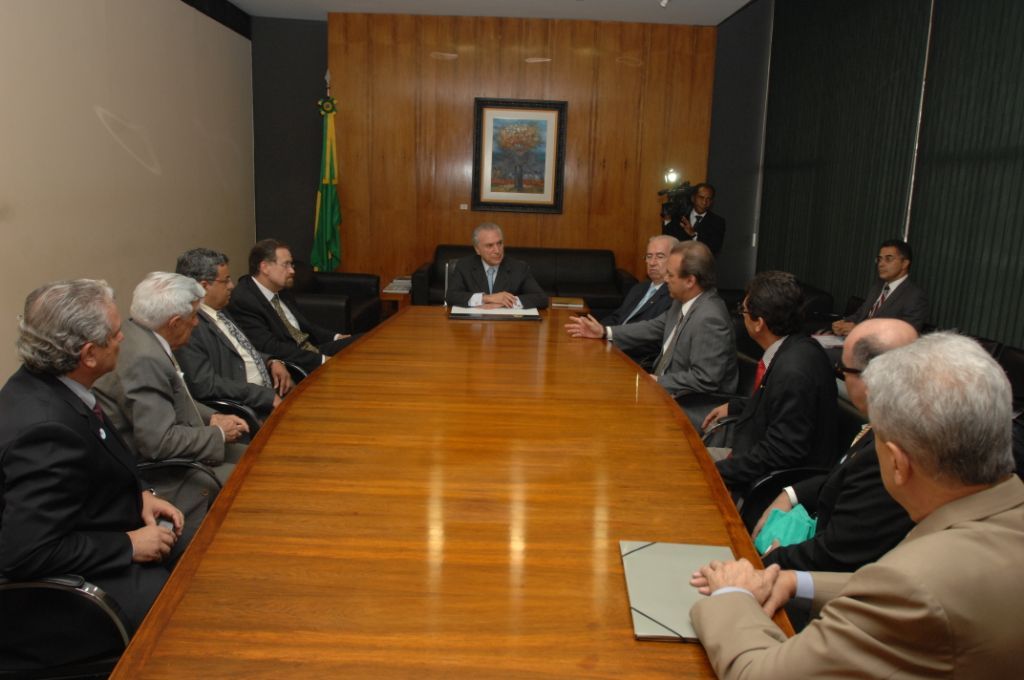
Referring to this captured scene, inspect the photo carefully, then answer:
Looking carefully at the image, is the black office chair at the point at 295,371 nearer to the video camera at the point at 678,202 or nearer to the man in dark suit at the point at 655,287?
the man in dark suit at the point at 655,287

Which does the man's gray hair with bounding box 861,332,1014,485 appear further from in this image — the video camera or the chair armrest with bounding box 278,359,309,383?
the video camera

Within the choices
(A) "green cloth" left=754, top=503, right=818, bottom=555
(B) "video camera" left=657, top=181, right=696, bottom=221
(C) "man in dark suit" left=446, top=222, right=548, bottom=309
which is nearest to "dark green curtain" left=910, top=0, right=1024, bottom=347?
(B) "video camera" left=657, top=181, right=696, bottom=221

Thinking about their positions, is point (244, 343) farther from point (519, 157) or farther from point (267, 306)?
point (519, 157)

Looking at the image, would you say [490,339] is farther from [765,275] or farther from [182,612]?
[182,612]

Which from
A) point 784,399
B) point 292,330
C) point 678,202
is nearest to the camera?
point 784,399

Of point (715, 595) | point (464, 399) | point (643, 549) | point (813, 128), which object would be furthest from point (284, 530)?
point (813, 128)

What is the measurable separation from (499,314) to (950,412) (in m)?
3.60

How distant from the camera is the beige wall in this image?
15.9ft

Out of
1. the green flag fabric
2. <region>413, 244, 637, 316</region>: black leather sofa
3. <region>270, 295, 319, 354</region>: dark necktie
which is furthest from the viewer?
the green flag fabric

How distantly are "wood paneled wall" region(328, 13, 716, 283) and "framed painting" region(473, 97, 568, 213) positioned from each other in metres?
0.10

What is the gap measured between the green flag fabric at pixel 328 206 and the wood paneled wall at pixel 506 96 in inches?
9.5

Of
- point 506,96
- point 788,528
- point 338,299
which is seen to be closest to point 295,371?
point 338,299

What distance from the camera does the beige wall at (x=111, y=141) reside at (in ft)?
15.9

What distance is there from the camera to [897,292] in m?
5.48
